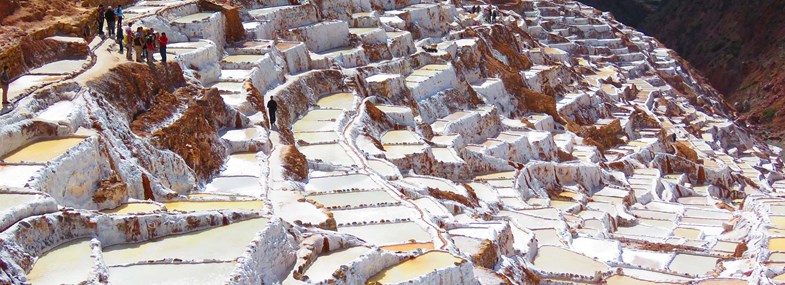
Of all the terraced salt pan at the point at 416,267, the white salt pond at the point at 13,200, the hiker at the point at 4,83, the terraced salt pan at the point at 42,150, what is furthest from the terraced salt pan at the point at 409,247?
the hiker at the point at 4,83

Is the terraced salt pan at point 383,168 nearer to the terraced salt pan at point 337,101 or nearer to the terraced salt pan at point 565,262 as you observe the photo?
the terraced salt pan at point 565,262

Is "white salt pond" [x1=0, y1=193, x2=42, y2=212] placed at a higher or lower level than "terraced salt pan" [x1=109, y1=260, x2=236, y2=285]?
higher

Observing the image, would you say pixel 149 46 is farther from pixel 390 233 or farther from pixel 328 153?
pixel 390 233

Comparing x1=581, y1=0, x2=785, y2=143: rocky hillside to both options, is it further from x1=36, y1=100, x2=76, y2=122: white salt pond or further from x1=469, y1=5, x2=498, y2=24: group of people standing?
x1=36, y1=100, x2=76, y2=122: white salt pond

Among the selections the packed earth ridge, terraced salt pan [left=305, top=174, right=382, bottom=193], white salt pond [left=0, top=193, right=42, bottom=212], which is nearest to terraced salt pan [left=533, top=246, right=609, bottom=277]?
the packed earth ridge

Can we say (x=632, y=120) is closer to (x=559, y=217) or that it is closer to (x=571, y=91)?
(x=571, y=91)

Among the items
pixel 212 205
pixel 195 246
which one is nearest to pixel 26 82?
pixel 212 205
